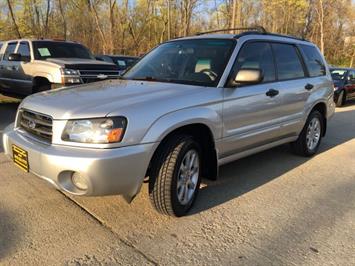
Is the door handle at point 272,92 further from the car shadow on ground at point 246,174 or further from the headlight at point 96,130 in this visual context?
the headlight at point 96,130

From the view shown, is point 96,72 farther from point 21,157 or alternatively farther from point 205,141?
point 21,157

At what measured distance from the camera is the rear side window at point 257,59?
4672mm

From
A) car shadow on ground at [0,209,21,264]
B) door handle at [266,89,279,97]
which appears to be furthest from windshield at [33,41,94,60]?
car shadow on ground at [0,209,21,264]

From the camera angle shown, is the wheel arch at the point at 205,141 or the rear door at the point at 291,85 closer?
the wheel arch at the point at 205,141

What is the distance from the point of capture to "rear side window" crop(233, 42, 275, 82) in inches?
184

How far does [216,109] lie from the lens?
4.16 meters

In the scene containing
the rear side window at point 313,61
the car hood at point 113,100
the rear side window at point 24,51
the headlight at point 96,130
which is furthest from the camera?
the rear side window at point 24,51

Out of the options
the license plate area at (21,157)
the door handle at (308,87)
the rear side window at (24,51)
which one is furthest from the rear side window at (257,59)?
the rear side window at (24,51)

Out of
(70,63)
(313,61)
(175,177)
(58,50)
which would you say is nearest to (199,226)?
(175,177)

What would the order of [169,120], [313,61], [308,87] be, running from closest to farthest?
[169,120] < [308,87] < [313,61]

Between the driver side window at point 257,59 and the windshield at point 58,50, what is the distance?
6.40 metres

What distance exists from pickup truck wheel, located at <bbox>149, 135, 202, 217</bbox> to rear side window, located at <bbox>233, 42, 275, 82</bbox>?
1.13 meters

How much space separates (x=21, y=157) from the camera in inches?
148

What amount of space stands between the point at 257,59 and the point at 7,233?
332 cm
